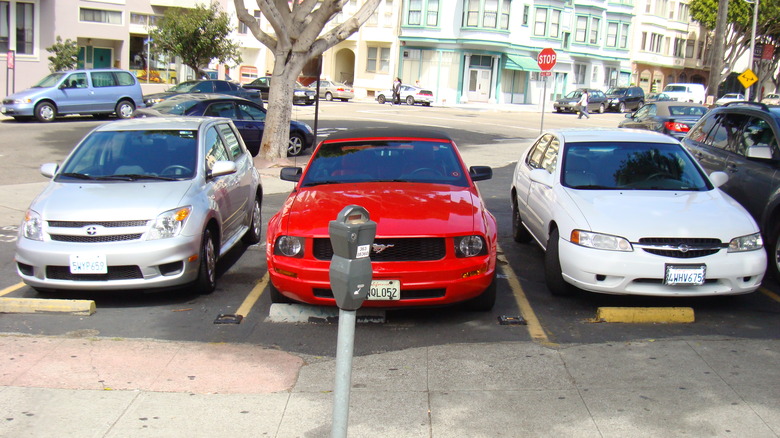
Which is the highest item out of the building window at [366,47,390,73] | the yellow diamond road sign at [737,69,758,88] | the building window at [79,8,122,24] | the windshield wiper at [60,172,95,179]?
the building window at [79,8,122,24]

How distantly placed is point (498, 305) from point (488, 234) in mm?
1000

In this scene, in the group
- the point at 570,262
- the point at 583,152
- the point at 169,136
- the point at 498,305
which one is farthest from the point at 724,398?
the point at 169,136

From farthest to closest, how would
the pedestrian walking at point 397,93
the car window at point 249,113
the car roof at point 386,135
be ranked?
the pedestrian walking at point 397,93, the car window at point 249,113, the car roof at point 386,135

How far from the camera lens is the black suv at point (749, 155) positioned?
27.3ft

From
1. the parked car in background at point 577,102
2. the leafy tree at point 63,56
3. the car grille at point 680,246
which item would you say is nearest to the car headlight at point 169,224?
the car grille at point 680,246

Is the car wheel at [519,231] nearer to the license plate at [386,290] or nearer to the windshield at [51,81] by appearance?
the license plate at [386,290]

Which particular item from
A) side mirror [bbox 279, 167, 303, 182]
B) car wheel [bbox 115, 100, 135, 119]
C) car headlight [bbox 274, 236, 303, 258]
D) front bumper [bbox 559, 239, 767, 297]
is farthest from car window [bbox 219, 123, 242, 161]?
car wheel [bbox 115, 100, 135, 119]

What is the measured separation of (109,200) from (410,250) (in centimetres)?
293

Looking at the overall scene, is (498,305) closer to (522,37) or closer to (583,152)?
(583,152)

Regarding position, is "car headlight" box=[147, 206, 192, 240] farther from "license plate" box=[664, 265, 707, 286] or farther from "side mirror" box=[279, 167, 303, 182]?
"license plate" box=[664, 265, 707, 286]

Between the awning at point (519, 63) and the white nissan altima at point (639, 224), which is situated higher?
the awning at point (519, 63)

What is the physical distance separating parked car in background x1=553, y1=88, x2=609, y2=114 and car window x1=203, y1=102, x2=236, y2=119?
32.5 m

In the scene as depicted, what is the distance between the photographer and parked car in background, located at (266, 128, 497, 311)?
20.1 feet

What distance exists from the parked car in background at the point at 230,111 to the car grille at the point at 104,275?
10.5m
